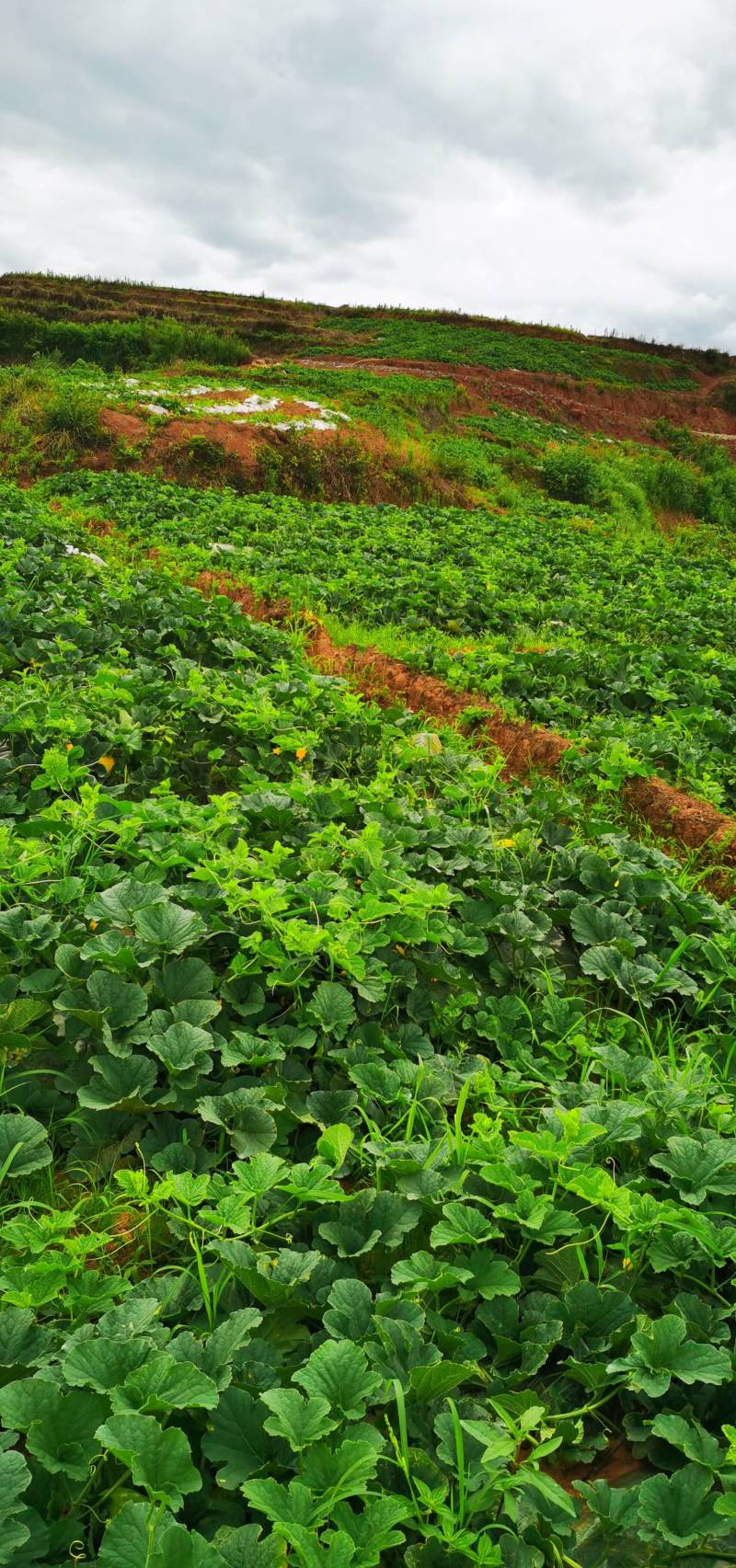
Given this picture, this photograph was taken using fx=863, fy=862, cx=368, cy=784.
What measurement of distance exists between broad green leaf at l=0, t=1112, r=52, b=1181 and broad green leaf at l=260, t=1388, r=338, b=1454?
0.80 m

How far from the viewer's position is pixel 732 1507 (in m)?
1.42

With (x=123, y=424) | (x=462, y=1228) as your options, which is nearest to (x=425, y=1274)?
(x=462, y=1228)

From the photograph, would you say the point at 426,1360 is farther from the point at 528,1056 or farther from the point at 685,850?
the point at 685,850

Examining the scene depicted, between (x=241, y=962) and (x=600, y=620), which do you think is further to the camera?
(x=600, y=620)

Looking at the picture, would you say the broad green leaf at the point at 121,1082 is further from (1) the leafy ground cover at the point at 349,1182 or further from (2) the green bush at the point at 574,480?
(2) the green bush at the point at 574,480

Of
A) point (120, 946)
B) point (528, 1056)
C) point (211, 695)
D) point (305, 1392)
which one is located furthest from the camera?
point (211, 695)

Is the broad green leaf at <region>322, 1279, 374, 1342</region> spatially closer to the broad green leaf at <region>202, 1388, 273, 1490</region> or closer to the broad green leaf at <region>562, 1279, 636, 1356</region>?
the broad green leaf at <region>202, 1388, 273, 1490</region>

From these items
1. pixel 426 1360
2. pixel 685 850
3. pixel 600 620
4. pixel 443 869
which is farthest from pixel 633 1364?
pixel 600 620

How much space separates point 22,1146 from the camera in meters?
2.01

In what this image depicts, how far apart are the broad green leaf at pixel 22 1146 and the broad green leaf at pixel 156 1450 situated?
0.71 meters

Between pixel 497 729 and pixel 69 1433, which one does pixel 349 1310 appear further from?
pixel 497 729

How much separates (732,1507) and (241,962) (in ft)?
5.49

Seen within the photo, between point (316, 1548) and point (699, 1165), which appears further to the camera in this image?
point (699, 1165)

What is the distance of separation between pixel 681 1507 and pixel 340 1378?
0.62 m
